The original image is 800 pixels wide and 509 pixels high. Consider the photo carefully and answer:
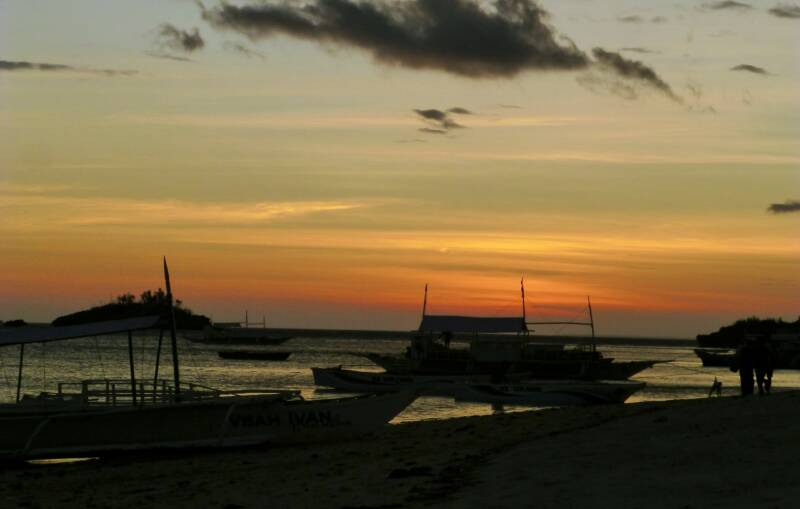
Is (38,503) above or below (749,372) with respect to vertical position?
below

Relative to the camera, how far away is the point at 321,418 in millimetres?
→ 31531

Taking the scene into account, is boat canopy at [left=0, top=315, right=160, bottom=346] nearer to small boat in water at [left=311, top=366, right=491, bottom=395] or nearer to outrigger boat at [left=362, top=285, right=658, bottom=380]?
small boat in water at [left=311, top=366, right=491, bottom=395]

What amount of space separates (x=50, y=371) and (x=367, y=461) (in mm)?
77894

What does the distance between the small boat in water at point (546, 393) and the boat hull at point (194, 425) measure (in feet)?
71.1

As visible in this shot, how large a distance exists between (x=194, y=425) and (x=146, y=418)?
133 cm

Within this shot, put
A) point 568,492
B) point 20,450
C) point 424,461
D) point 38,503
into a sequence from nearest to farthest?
point 568,492 < point 38,503 < point 424,461 < point 20,450

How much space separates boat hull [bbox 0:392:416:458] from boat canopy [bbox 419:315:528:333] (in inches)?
1739

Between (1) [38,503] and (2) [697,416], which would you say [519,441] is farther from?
(1) [38,503]

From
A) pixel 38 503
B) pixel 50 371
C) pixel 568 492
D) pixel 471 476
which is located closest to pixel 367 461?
pixel 471 476

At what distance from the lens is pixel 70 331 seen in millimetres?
30109

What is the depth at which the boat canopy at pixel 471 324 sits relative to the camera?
3000 inches

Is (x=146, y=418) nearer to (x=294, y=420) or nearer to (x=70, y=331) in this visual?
(x=70, y=331)

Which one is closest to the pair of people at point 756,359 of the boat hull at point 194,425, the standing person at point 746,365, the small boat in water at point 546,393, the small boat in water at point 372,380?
the standing person at point 746,365

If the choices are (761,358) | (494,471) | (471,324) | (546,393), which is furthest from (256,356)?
(494,471)
